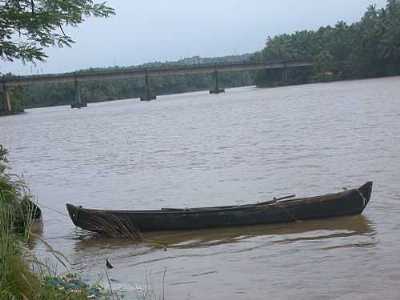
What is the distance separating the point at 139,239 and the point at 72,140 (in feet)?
138

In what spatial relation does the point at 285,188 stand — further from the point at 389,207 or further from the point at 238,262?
the point at 238,262

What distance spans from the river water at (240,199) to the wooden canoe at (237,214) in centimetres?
21

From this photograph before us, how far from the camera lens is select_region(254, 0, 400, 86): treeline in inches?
4465

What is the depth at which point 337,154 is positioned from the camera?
2823 centimetres

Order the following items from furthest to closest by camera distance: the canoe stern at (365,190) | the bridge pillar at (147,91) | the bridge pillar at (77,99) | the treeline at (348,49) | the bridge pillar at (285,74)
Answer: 1. the bridge pillar at (285,74)
2. the bridge pillar at (147,91)
3. the bridge pillar at (77,99)
4. the treeline at (348,49)
5. the canoe stern at (365,190)

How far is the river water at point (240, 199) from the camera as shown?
36.2ft

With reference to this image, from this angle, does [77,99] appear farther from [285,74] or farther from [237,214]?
[237,214]

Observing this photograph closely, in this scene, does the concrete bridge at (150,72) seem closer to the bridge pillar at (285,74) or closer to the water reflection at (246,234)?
the bridge pillar at (285,74)

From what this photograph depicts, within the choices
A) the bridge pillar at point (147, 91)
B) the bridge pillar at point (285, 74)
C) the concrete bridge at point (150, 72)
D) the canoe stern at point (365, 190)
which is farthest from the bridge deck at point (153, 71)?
the canoe stern at point (365, 190)

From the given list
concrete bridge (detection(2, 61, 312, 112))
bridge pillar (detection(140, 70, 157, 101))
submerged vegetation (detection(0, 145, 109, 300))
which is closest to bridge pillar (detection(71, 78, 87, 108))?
concrete bridge (detection(2, 61, 312, 112))

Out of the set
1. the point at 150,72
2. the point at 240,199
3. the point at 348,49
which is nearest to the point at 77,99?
the point at 150,72

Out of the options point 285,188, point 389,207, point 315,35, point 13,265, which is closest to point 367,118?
point 285,188

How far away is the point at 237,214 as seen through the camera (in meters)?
14.8

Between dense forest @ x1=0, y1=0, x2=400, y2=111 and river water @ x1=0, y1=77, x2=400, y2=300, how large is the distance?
218ft
